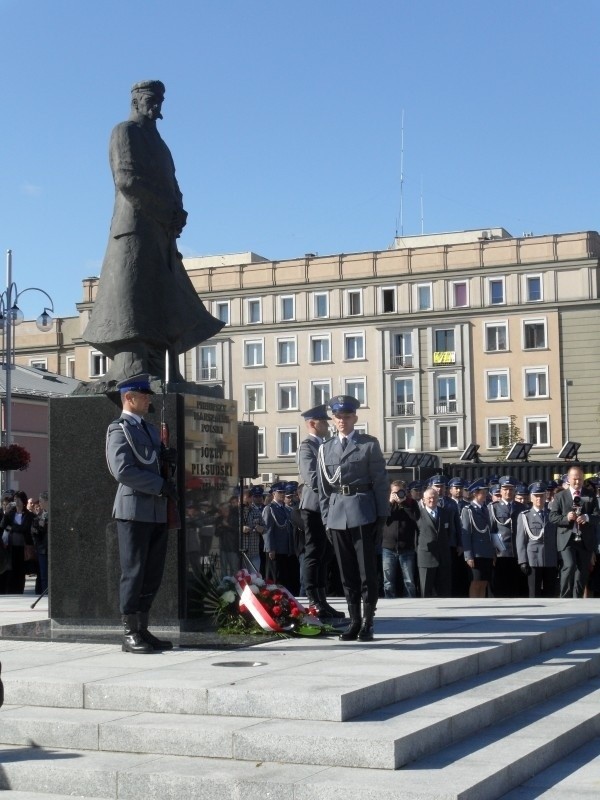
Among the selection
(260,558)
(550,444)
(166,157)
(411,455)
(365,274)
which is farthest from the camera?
(365,274)

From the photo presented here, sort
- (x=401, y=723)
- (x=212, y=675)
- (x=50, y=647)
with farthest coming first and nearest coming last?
(x=50, y=647)
(x=212, y=675)
(x=401, y=723)

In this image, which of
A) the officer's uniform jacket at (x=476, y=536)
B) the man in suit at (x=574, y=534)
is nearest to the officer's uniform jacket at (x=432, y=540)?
the officer's uniform jacket at (x=476, y=536)

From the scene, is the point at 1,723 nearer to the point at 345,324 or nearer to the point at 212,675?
the point at 212,675

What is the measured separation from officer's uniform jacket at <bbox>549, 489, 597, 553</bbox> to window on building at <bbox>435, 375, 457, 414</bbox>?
166ft

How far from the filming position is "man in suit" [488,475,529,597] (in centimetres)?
1723

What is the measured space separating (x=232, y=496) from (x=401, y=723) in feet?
14.5

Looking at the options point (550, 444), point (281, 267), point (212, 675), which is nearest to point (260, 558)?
point (212, 675)

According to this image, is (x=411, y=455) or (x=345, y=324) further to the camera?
(x=345, y=324)

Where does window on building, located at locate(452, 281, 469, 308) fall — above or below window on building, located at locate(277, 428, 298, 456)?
above

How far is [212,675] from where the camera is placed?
771 centimetres

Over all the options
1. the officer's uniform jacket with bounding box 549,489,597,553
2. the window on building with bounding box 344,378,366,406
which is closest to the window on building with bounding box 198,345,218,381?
the window on building with bounding box 344,378,366,406

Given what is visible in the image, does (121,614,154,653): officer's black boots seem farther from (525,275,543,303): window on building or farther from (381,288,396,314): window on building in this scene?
(381,288,396,314): window on building

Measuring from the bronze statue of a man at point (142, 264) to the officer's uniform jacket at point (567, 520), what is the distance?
6660 millimetres

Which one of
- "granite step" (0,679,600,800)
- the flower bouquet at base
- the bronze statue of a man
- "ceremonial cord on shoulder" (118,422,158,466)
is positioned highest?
the bronze statue of a man
